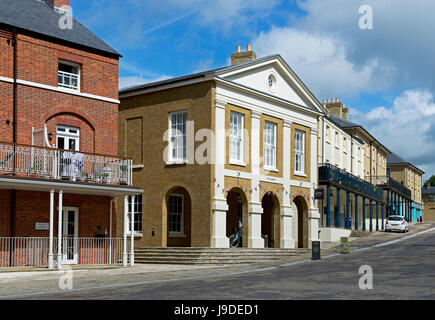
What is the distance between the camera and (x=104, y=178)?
2364 centimetres

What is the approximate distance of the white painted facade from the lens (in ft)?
91.3

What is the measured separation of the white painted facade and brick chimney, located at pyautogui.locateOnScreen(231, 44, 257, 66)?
2.87 meters

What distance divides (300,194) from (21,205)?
616 inches

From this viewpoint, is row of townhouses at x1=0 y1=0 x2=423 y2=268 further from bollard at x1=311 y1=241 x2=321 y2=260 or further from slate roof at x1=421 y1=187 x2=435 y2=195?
slate roof at x1=421 y1=187 x2=435 y2=195

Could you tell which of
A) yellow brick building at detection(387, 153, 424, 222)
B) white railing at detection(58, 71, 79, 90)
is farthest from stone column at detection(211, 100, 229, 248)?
yellow brick building at detection(387, 153, 424, 222)

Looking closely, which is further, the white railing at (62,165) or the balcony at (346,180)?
the balcony at (346,180)

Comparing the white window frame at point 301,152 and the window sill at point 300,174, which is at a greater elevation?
the white window frame at point 301,152

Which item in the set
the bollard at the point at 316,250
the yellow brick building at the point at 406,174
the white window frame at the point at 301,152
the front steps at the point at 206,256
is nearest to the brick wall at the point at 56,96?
the front steps at the point at 206,256

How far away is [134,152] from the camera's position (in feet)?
100

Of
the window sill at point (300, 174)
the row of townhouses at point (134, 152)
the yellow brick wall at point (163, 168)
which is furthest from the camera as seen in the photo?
the window sill at point (300, 174)

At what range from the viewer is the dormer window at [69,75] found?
24312mm

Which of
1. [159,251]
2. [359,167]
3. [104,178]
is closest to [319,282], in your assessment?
[104,178]

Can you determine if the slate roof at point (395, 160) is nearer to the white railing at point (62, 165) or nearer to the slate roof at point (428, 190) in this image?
the slate roof at point (428, 190)

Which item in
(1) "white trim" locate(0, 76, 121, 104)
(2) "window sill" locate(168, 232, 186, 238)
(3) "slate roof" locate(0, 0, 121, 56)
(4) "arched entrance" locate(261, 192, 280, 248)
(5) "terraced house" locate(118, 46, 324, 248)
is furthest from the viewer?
(4) "arched entrance" locate(261, 192, 280, 248)
